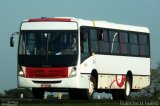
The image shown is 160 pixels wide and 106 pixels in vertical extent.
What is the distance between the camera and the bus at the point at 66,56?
39781 millimetres

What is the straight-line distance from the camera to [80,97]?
42.5 metres

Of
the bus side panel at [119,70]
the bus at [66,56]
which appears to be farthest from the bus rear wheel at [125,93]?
the bus at [66,56]

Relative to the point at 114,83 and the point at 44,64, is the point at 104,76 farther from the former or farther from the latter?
the point at 44,64

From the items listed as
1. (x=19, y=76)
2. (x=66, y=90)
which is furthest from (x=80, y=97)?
(x=19, y=76)

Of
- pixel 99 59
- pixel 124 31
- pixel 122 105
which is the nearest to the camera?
pixel 122 105

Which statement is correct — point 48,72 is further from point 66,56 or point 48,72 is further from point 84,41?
point 84,41

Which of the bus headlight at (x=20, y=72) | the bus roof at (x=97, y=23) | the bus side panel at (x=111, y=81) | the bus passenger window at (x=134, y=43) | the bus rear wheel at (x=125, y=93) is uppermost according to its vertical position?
the bus roof at (x=97, y=23)

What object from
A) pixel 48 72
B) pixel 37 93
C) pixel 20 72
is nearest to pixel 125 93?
pixel 37 93

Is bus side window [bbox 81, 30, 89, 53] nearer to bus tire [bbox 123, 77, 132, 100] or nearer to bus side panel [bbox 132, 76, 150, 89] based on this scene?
bus tire [bbox 123, 77, 132, 100]

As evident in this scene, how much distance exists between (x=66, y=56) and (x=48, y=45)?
926 mm

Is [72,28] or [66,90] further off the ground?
[72,28]

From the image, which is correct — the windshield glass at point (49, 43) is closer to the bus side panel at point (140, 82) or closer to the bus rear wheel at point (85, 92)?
the bus rear wheel at point (85, 92)

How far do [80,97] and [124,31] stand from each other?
5.20 meters

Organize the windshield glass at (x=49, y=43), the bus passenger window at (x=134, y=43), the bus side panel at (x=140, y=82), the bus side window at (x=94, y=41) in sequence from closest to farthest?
the windshield glass at (x=49, y=43) → the bus side window at (x=94, y=41) → the bus passenger window at (x=134, y=43) → the bus side panel at (x=140, y=82)
